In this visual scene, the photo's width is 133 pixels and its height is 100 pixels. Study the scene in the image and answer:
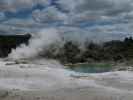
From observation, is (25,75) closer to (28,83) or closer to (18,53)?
(28,83)

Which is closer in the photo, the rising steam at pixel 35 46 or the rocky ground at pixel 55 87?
the rocky ground at pixel 55 87

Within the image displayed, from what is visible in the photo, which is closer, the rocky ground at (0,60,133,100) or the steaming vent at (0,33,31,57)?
the rocky ground at (0,60,133,100)

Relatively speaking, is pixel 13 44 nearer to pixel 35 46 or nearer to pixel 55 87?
pixel 35 46

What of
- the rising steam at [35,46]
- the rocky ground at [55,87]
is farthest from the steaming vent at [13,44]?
the rocky ground at [55,87]

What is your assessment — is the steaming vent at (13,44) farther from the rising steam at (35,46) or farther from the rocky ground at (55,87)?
the rocky ground at (55,87)

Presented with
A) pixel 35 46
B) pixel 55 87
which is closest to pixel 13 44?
pixel 35 46

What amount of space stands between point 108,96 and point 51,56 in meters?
43.2

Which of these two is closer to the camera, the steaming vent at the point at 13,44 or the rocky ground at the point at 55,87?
the rocky ground at the point at 55,87

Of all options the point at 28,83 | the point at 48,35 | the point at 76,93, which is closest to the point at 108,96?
the point at 76,93

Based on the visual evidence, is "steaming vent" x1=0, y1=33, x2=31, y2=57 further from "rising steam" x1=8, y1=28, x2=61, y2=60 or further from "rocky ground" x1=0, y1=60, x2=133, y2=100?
"rocky ground" x1=0, y1=60, x2=133, y2=100

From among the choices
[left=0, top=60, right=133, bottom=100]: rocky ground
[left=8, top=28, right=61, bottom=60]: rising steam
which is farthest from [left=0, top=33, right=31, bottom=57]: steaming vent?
[left=0, top=60, right=133, bottom=100]: rocky ground

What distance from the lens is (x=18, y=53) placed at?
52.6m

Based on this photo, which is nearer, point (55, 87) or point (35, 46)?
point (55, 87)

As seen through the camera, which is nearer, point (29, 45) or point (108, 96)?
point (108, 96)
